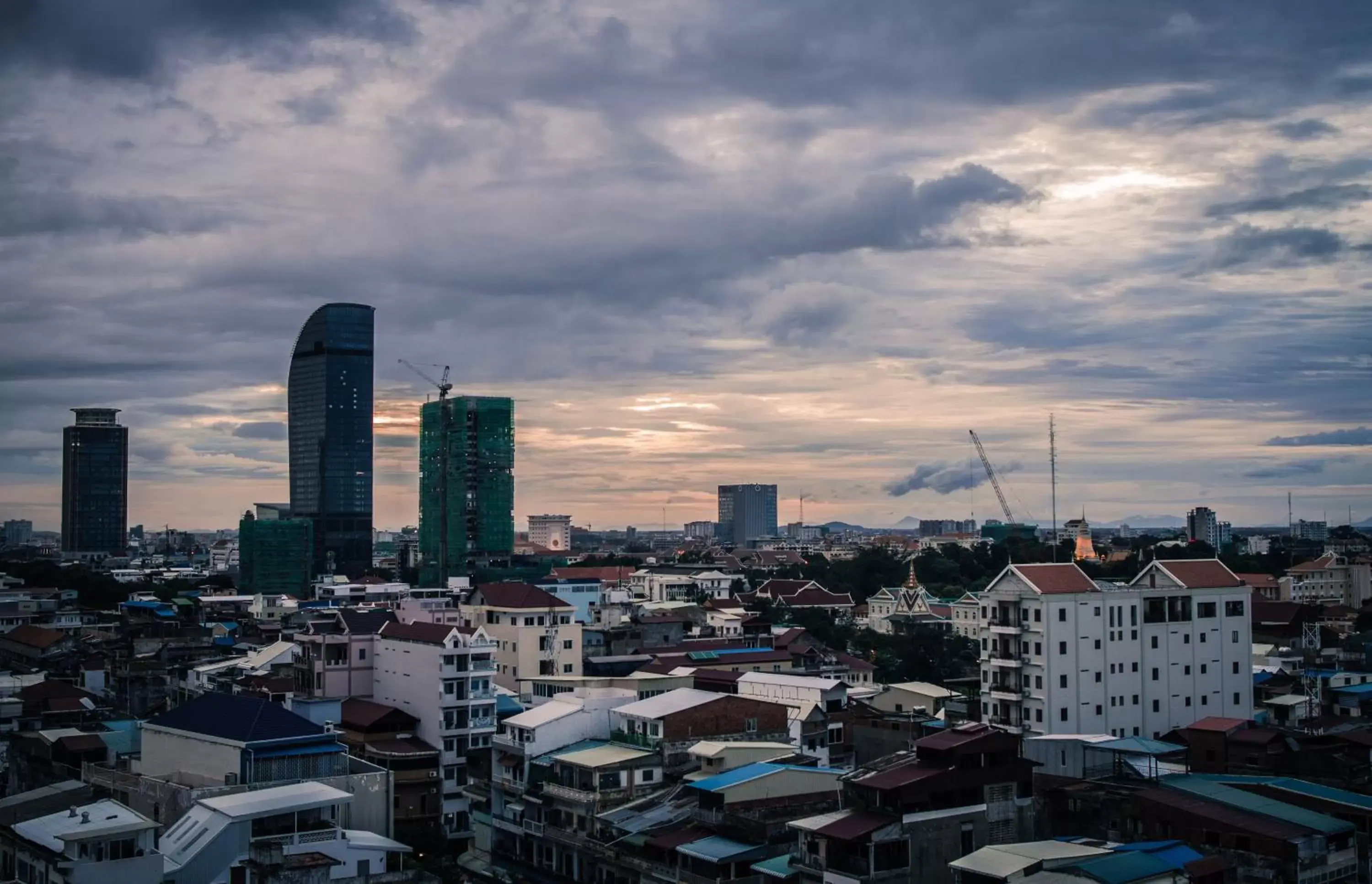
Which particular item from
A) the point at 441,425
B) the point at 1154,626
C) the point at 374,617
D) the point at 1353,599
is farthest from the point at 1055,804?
the point at 441,425

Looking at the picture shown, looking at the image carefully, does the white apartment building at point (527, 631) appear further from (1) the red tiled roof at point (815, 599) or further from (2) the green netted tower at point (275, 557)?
(2) the green netted tower at point (275, 557)

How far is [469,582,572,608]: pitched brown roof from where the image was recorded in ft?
156

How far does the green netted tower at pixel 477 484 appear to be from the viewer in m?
97.1

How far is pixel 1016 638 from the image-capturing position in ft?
116

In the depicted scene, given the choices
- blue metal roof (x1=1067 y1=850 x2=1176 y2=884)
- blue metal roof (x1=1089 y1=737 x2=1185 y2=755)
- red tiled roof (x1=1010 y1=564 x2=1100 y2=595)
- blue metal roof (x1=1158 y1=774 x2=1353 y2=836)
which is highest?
red tiled roof (x1=1010 y1=564 x2=1100 y2=595)

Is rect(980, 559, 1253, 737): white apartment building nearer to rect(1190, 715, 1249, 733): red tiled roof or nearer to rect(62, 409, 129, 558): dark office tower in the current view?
rect(1190, 715, 1249, 733): red tiled roof

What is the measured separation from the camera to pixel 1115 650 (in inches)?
1417

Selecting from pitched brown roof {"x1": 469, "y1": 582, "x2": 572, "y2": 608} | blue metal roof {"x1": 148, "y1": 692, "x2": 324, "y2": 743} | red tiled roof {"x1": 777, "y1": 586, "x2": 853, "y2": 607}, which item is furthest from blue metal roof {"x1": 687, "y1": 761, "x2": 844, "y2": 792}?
red tiled roof {"x1": 777, "y1": 586, "x2": 853, "y2": 607}

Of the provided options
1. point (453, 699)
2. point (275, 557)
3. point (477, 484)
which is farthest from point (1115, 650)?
point (275, 557)

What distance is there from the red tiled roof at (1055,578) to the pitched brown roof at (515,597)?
18466 millimetres

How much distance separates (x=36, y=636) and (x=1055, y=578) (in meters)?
42.4

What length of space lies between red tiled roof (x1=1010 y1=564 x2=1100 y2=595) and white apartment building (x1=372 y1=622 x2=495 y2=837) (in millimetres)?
14275

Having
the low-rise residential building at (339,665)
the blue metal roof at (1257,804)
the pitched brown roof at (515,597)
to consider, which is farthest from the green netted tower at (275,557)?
the blue metal roof at (1257,804)

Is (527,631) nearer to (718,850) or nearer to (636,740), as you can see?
(636,740)
